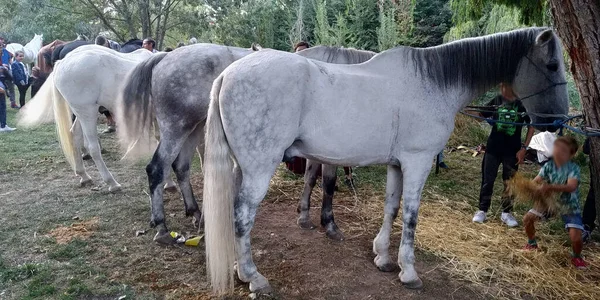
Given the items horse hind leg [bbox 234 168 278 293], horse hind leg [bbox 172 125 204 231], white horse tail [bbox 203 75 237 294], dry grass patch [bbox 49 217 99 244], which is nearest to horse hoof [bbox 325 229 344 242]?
horse hind leg [bbox 234 168 278 293]

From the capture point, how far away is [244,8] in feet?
43.5

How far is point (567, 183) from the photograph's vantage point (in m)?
3.35

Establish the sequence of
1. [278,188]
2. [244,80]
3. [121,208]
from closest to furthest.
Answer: [244,80] → [121,208] → [278,188]

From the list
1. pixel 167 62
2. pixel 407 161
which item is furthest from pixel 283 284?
pixel 167 62

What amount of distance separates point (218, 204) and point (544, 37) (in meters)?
2.68

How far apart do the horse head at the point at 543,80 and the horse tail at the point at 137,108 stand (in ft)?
10.8

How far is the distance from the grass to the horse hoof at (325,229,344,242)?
0.29 m

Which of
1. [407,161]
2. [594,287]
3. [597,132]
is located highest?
[597,132]

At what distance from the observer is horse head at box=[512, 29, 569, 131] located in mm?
3074

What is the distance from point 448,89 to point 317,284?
184cm

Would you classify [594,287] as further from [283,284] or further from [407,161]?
[283,284]

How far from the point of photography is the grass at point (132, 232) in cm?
318

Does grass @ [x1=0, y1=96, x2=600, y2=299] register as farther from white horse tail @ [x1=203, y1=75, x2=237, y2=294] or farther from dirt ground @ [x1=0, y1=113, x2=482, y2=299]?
white horse tail @ [x1=203, y1=75, x2=237, y2=294]

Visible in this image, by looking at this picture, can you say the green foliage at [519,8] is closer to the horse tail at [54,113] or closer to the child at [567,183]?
the child at [567,183]
